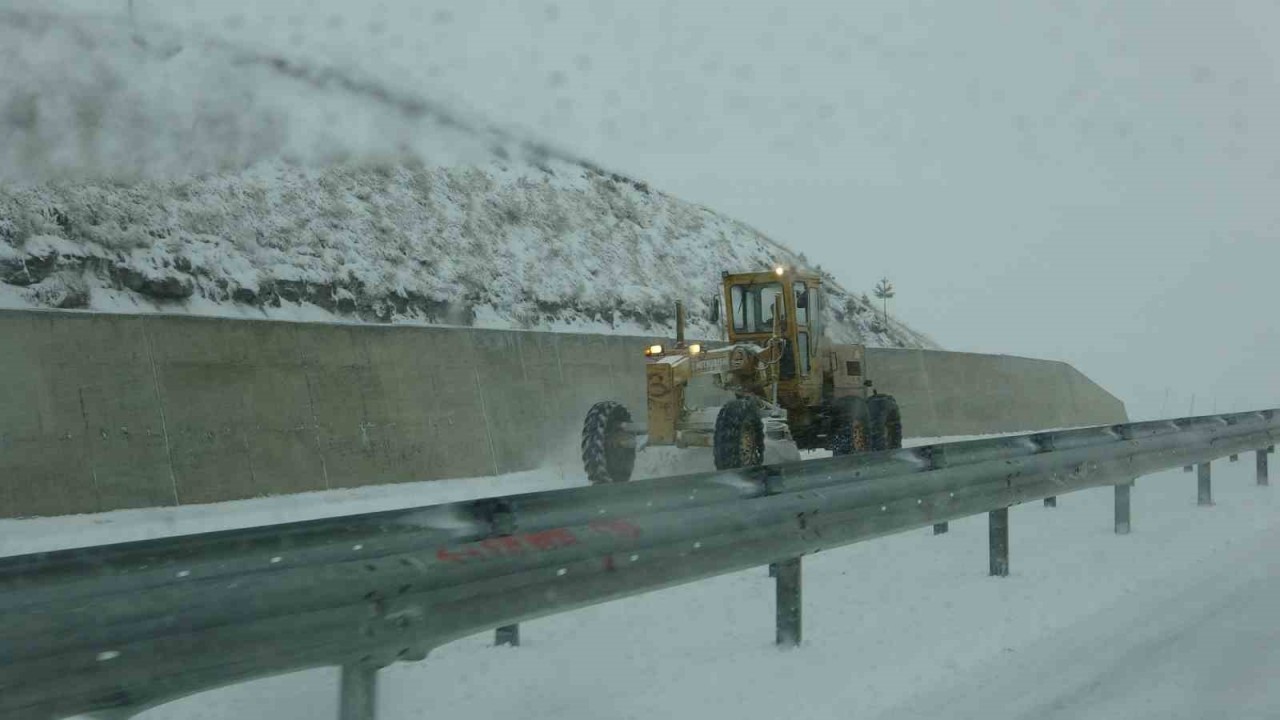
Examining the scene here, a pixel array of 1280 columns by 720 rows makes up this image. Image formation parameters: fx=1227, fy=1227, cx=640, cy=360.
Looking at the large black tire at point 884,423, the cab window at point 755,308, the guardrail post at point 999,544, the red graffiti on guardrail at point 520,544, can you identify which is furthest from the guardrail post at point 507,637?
the large black tire at point 884,423

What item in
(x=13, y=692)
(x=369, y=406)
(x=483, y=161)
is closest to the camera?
(x=13, y=692)

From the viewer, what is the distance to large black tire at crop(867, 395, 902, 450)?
18.5 meters

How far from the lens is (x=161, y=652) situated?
9.71ft

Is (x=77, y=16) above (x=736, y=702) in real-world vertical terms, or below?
above

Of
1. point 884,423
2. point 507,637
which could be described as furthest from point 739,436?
point 507,637

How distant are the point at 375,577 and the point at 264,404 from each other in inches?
406

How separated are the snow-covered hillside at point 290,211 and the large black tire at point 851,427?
10814 millimetres

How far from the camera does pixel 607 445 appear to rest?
15.3 metres

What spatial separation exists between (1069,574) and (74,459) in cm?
877

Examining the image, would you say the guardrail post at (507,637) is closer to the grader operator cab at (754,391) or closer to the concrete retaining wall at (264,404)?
the concrete retaining wall at (264,404)

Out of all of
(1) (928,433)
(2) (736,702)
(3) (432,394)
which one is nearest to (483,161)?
(1) (928,433)

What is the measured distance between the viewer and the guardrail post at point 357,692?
3691 mm

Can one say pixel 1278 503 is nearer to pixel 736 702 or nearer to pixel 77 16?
pixel 736 702

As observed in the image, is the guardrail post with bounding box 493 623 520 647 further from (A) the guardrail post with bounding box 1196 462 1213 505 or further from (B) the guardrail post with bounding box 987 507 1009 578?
(A) the guardrail post with bounding box 1196 462 1213 505
